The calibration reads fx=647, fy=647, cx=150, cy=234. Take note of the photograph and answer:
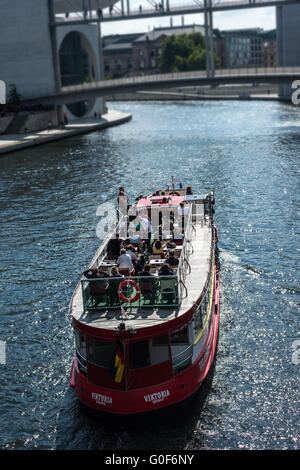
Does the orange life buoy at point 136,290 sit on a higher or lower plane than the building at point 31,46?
lower

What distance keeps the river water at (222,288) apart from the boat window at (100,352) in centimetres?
157

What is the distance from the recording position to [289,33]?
13588cm

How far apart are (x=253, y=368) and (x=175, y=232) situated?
251 inches

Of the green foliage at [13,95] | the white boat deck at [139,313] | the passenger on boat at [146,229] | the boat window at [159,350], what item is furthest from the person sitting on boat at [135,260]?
the green foliage at [13,95]

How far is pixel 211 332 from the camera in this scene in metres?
21.2

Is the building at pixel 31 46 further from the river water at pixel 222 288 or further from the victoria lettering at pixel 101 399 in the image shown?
the victoria lettering at pixel 101 399

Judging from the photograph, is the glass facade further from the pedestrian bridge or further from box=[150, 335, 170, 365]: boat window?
box=[150, 335, 170, 365]: boat window

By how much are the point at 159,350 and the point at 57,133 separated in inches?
2733

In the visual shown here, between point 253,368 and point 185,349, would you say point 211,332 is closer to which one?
point 253,368

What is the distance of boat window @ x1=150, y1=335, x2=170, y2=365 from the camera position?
17672 mm

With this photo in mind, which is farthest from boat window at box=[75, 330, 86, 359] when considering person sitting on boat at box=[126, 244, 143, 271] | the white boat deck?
person sitting on boat at box=[126, 244, 143, 271]

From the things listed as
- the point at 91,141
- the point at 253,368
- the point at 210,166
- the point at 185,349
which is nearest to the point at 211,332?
the point at 253,368

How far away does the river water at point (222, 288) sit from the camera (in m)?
17.8

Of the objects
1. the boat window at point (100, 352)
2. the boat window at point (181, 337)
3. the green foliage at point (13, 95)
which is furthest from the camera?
the green foliage at point (13, 95)
